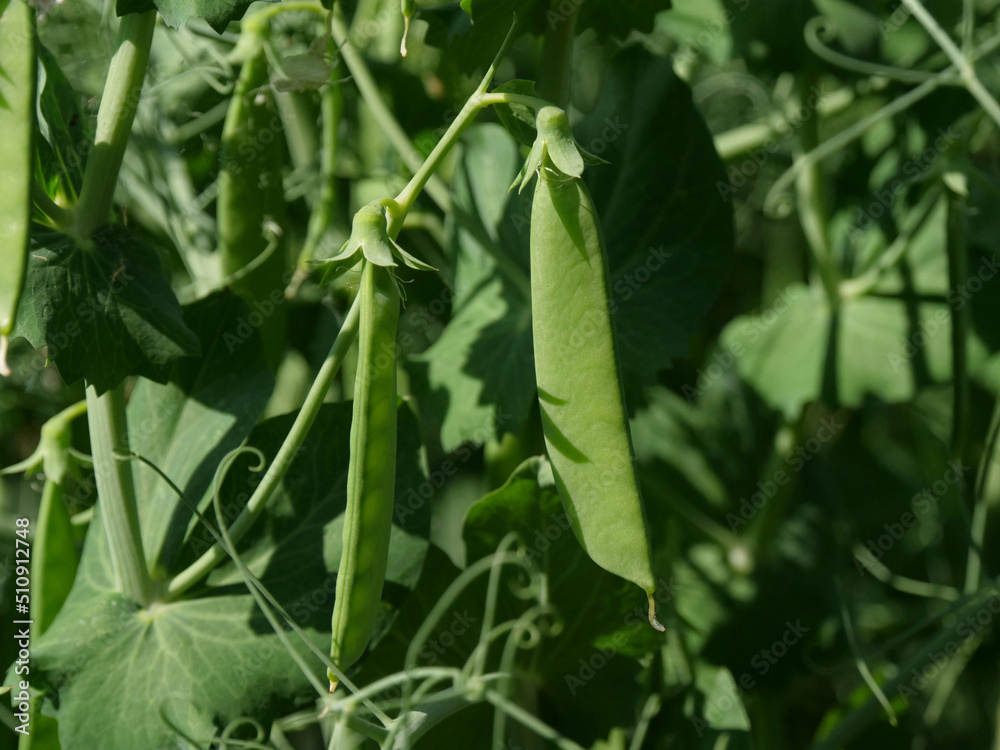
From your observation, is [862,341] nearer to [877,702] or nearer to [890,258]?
[890,258]

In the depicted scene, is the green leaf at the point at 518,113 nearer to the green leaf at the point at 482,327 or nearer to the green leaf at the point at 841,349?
the green leaf at the point at 482,327

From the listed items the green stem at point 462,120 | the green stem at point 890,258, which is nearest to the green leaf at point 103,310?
the green stem at point 462,120

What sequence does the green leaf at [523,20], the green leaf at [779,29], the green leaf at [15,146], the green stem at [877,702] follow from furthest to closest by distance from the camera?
the green leaf at [779,29], the green stem at [877,702], the green leaf at [523,20], the green leaf at [15,146]

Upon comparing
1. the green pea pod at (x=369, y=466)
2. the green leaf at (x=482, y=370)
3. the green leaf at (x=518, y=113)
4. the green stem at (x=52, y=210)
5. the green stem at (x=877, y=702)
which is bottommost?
the green stem at (x=877, y=702)

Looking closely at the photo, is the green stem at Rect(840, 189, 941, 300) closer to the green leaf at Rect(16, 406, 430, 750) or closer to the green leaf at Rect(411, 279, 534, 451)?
the green leaf at Rect(411, 279, 534, 451)

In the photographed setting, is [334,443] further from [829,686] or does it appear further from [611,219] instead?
[829,686]

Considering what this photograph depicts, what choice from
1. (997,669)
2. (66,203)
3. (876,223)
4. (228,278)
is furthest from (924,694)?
(66,203)

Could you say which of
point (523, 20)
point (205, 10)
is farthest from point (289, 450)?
point (523, 20)
